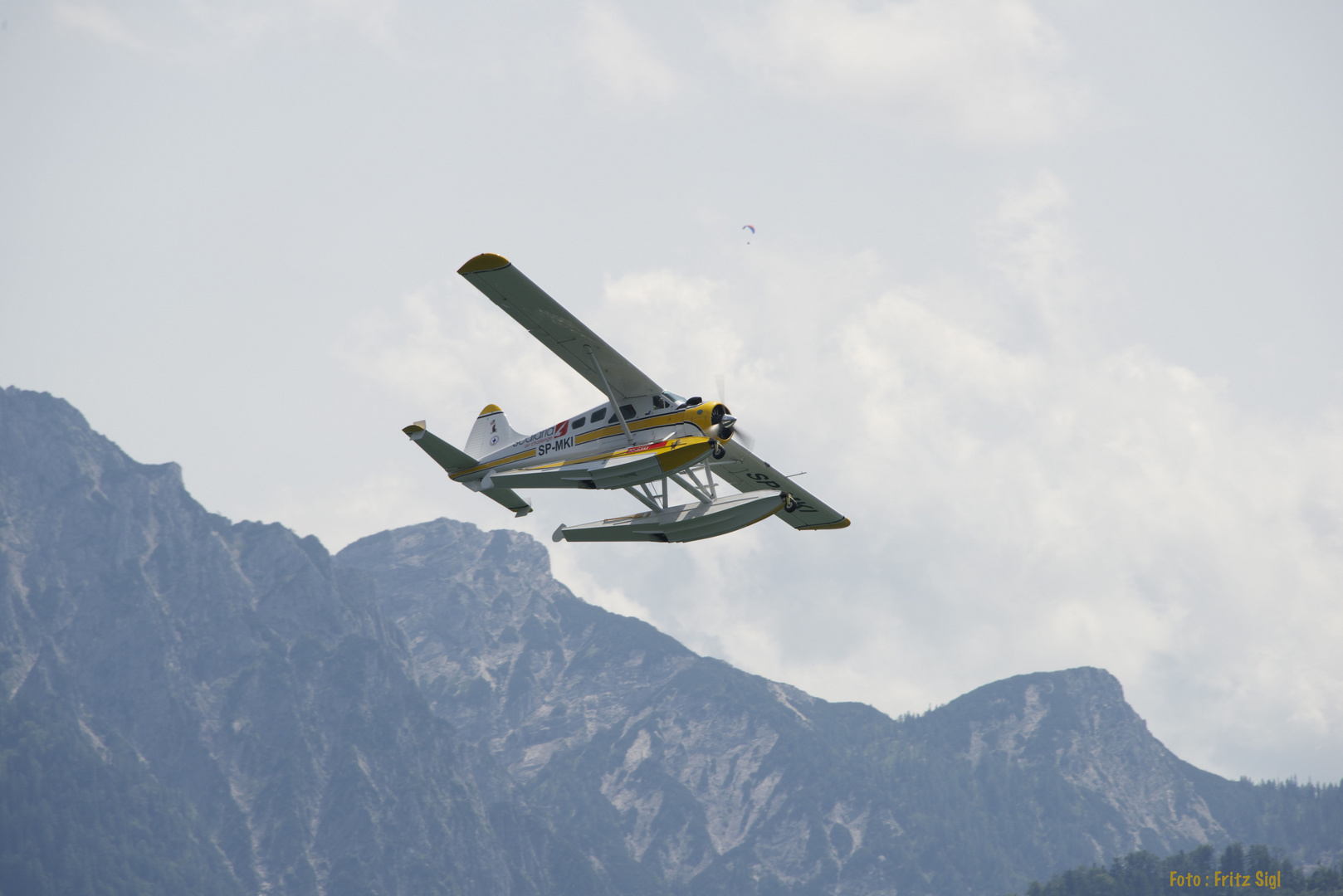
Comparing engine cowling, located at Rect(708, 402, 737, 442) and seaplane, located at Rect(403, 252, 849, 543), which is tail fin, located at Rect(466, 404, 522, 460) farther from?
engine cowling, located at Rect(708, 402, 737, 442)

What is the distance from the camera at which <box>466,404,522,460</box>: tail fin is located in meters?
52.4

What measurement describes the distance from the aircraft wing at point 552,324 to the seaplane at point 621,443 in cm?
3

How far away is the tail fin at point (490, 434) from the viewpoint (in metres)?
52.4

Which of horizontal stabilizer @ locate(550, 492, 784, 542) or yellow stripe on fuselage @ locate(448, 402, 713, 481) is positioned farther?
horizontal stabilizer @ locate(550, 492, 784, 542)

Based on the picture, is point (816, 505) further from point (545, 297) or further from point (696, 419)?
point (545, 297)

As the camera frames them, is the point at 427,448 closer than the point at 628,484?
No

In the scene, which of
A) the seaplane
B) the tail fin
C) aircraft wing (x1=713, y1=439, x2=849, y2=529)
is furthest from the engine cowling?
the tail fin

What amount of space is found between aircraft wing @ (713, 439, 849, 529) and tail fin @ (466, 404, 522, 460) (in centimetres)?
889

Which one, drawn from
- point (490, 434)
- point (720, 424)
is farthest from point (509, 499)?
point (720, 424)

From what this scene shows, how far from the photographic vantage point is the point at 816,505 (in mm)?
54469

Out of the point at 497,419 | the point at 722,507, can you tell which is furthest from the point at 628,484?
the point at 497,419

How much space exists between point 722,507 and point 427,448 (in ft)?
49.6

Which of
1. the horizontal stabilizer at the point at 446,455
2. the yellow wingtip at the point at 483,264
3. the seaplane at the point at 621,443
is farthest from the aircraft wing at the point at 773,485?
the yellow wingtip at the point at 483,264

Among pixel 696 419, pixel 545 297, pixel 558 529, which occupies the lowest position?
pixel 558 529
